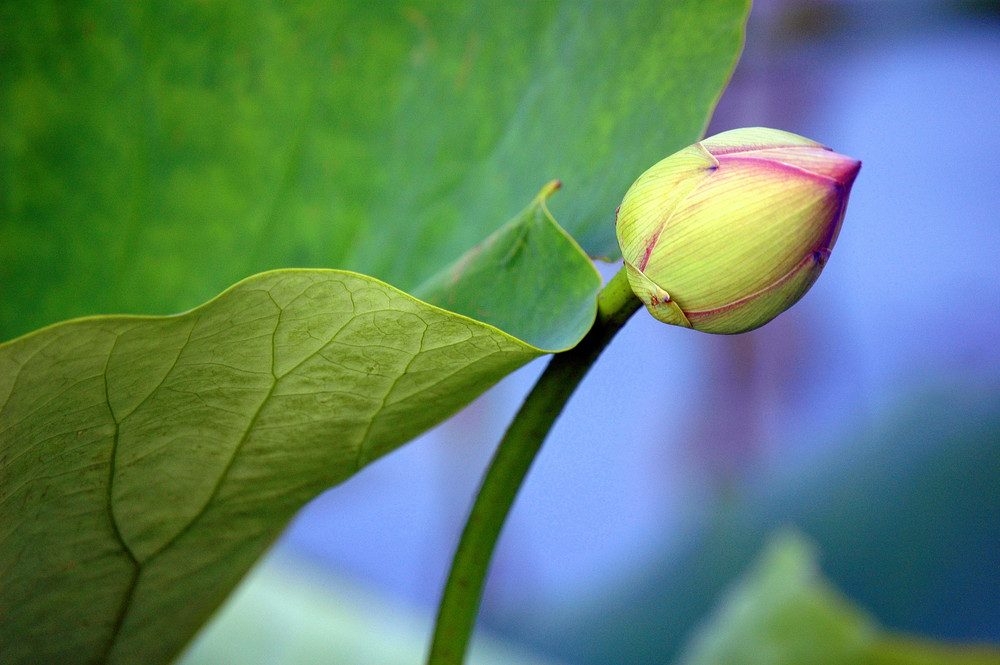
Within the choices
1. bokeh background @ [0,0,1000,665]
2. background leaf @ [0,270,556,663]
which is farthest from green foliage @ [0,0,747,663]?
bokeh background @ [0,0,1000,665]

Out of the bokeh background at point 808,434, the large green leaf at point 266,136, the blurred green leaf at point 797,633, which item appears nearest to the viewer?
the large green leaf at point 266,136

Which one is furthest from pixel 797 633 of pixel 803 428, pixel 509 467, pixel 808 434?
pixel 803 428

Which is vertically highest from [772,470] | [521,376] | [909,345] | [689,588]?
[909,345]

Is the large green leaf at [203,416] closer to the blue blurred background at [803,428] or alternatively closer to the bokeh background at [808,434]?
the bokeh background at [808,434]

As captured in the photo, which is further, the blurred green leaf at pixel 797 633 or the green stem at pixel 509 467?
the blurred green leaf at pixel 797 633

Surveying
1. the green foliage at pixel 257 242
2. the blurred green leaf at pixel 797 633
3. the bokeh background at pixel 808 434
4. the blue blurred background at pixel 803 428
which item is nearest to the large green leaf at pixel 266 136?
the green foliage at pixel 257 242

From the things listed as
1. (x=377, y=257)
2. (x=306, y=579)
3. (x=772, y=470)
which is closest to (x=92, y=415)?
(x=377, y=257)

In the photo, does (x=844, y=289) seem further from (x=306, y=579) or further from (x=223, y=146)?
(x=223, y=146)
